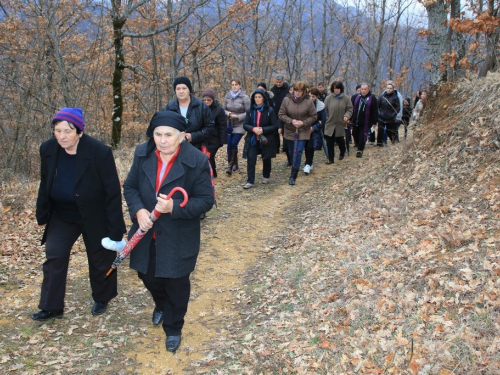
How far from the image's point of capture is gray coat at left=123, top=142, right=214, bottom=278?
366 cm

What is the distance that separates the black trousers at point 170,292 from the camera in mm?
3812

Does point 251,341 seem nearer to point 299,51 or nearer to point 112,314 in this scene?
point 112,314

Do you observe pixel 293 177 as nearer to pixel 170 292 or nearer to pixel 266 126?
pixel 266 126

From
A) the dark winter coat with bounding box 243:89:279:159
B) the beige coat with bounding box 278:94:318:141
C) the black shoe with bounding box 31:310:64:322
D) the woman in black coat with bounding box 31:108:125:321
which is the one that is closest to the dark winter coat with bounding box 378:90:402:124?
the beige coat with bounding box 278:94:318:141

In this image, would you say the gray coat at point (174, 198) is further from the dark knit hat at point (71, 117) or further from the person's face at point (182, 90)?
the person's face at point (182, 90)

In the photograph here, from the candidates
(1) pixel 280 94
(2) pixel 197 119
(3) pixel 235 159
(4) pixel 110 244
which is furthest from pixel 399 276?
(1) pixel 280 94

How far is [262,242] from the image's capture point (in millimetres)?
7121

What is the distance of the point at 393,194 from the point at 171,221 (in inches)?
178

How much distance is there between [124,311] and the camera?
4840 millimetres

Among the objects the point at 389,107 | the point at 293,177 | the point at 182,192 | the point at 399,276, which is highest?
the point at 389,107

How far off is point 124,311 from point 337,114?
8.28 metres

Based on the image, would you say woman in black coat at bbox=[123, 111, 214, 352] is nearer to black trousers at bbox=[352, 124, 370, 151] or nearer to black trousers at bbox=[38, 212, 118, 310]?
black trousers at bbox=[38, 212, 118, 310]

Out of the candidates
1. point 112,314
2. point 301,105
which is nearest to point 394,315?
point 112,314

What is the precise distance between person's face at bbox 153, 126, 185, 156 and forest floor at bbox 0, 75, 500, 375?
200cm
